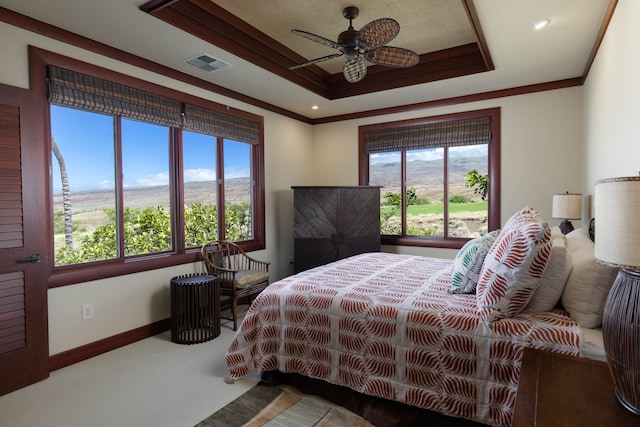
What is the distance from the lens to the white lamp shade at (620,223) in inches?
38.7

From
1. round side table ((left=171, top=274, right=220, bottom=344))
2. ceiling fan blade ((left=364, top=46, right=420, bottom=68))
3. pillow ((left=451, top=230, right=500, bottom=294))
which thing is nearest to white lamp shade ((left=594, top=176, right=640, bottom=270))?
pillow ((left=451, top=230, right=500, bottom=294))

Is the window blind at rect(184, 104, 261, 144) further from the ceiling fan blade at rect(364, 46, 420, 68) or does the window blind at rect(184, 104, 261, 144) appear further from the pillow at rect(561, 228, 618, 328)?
the pillow at rect(561, 228, 618, 328)

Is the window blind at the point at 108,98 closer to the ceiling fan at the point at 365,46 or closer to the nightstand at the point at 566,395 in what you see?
the ceiling fan at the point at 365,46

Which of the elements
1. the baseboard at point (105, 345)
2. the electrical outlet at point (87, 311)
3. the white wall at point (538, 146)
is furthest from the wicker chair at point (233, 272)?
the white wall at point (538, 146)

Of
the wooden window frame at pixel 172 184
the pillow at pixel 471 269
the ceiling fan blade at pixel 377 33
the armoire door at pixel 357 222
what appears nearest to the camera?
the pillow at pixel 471 269

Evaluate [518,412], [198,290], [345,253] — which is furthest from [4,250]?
[345,253]

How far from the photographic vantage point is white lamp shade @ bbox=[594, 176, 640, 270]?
0.98m

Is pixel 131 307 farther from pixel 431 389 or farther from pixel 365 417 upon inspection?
pixel 431 389

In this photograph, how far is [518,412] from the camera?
3.43ft

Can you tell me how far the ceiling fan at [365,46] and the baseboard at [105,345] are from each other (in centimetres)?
285

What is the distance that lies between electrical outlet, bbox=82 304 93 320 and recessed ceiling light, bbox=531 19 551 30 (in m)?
4.19

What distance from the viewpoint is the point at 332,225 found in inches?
187

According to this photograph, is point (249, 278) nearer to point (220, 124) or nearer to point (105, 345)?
point (105, 345)

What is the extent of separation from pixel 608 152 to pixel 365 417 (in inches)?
99.3
